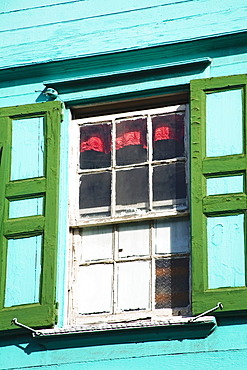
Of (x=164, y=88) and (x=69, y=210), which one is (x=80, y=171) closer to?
(x=69, y=210)

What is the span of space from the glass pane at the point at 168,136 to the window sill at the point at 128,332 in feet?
4.46

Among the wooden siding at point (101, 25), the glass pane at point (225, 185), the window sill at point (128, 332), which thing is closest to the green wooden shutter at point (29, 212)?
the window sill at point (128, 332)

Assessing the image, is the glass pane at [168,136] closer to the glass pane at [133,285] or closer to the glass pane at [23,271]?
the glass pane at [133,285]

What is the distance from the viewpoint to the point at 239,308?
7.30 m

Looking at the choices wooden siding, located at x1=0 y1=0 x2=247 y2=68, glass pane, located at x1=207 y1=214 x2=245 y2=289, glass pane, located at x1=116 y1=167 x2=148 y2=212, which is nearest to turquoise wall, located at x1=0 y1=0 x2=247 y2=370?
wooden siding, located at x1=0 y1=0 x2=247 y2=68

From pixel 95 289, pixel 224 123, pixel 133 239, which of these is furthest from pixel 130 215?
pixel 224 123

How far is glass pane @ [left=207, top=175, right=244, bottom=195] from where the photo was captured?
771cm

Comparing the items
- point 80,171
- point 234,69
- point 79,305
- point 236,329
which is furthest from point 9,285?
point 234,69

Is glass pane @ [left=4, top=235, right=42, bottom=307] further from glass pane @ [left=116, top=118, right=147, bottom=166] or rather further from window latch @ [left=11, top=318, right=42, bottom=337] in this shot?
glass pane @ [left=116, top=118, right=147, bottom=166]

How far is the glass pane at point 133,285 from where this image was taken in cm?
775

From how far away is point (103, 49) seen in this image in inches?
336

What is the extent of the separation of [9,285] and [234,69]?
2358 millimetres

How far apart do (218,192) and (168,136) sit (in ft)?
2.39

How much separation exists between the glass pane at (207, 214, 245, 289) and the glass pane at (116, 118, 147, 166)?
0.90m
